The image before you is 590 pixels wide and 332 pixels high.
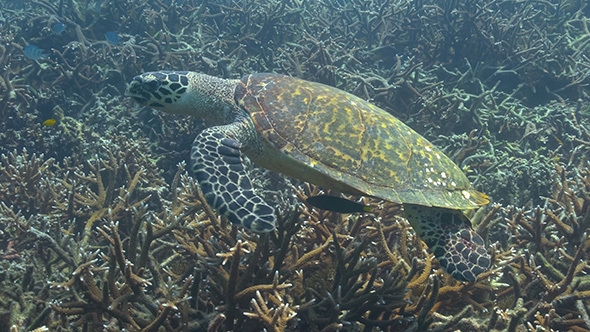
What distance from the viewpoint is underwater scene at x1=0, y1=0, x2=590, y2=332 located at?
214 centimetres

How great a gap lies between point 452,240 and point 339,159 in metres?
1.11

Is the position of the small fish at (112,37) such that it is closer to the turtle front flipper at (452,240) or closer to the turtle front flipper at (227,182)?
the turtle front flipper at (227,182)

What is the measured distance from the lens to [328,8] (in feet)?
31.8

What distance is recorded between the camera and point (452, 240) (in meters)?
2.60

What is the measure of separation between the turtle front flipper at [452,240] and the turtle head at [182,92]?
217cm

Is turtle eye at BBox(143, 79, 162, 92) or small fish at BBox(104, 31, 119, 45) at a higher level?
turtle eye at BBox(143, 79, 162, 92)

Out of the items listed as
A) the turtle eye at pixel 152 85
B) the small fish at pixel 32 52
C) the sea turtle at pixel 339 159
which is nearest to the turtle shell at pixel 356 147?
the sea turtle at pixel 339 159

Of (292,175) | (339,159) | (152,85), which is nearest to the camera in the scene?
(339,159)

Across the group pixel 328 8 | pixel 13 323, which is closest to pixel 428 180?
pixel 13 323

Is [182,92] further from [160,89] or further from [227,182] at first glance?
[227,182]

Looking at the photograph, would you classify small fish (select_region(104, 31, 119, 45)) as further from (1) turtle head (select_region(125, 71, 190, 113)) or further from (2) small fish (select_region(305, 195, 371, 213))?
(2) small fish (select_region(305, 195, 371, 213))

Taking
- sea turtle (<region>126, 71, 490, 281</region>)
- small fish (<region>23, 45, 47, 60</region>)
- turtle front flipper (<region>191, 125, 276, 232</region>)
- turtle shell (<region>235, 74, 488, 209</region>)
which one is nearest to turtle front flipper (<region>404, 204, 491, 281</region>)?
sea turtle (<region>126, 71, 490, 281</region>)

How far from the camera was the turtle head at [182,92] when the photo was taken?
3469 millimetres

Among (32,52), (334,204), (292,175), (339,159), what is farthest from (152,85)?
(32,52)
